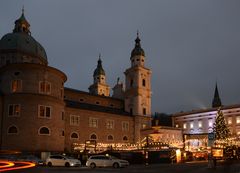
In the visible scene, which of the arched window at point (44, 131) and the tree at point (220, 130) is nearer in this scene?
the arched window at point (44, 131)

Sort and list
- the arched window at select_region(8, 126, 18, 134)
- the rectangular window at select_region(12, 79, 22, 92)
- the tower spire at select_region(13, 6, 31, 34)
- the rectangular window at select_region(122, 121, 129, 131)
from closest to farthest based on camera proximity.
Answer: the arched window at select_region(8, 126, 18, 134)
the rectangular window at select_region(12, 79, 22, 92)
the rectangular window at select_region(122, 121, 129, 131)
the tower spire at select_region(13, 6, 31, 34)

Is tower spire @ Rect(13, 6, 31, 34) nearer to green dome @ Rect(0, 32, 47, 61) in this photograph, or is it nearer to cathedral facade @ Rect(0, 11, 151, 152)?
cathedral facade @ Rect(0, 11, 151, 152)

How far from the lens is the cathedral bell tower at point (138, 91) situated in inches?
3069

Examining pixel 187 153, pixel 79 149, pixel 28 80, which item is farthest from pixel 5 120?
pixel 187 153

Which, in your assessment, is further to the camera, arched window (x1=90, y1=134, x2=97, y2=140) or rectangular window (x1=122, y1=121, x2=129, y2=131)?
rectangular window (x1=122, y1=121, x2=129, y2=131)

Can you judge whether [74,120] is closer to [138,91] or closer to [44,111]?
[44,111]

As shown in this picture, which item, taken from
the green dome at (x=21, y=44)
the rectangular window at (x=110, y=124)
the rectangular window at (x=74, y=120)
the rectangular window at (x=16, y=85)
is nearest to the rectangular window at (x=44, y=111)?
the rectangular window at (x=16, y=85)

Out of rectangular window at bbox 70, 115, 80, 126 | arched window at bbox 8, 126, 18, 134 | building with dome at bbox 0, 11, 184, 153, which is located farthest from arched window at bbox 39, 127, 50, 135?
rectangular window at bbox 70, 115, 80, 126

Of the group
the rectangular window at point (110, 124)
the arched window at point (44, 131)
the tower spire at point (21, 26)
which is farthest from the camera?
the tower spire at point (21, 26)

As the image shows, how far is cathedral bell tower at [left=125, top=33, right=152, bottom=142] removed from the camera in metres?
78.0

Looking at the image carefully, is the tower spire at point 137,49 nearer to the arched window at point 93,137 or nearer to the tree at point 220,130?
the arched window at point 93,137

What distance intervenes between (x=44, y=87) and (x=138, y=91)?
30.4 meters

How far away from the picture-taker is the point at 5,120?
50500 mm

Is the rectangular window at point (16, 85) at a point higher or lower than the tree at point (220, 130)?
higher
